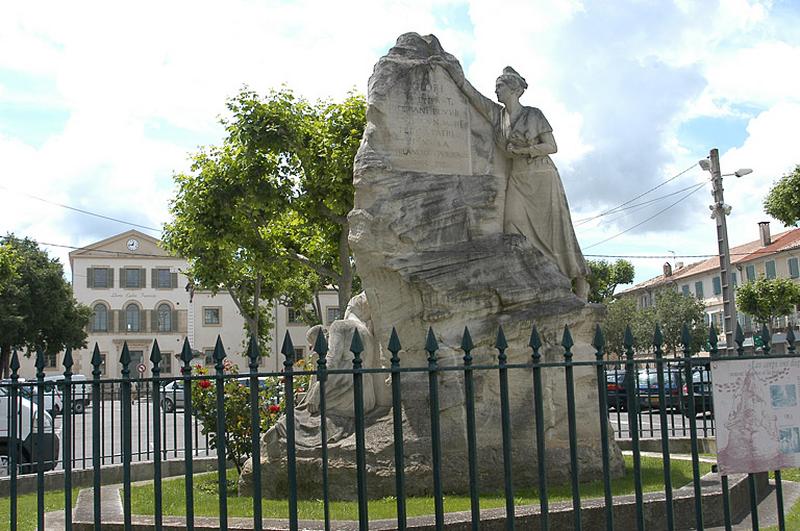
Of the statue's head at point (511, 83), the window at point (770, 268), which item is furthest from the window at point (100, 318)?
the statue's head at point (511, 83)

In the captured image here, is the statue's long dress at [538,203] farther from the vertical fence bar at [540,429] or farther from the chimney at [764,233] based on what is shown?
the chimney at [764,233]

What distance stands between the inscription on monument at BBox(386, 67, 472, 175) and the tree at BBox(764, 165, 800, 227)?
22.2 metres

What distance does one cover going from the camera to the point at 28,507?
8.49 meters

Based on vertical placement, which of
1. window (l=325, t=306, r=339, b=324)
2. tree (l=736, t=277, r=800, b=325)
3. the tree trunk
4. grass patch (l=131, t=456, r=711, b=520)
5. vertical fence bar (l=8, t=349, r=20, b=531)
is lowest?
grass patch (l=131, t=456, r=711, b=520)

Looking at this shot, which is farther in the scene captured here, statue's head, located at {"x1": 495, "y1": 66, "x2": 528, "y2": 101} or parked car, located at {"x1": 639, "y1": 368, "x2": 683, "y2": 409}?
parked car, located at {"x1": 639, "y1": 368, "x2": 683, "y2": 409}

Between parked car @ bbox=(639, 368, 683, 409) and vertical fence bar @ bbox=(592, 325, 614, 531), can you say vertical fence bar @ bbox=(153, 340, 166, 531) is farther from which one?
parked car @ bbox=(639, 368, 683, 409)

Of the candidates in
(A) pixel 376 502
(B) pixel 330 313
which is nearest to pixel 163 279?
(B) pixel 330 313

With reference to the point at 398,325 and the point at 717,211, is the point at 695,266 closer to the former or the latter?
the point at 717,211

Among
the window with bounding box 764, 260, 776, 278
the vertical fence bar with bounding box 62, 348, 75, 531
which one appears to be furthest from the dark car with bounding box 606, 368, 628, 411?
the window with bounding box 764, 260, 776, 278

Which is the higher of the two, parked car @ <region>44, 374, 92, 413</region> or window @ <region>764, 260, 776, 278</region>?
window @ <region>764, 260, 776, 278</region>

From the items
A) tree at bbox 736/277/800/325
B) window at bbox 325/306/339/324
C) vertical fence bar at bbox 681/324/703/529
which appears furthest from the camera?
window at bbox 325/306/339/324

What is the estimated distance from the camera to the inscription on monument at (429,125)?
334 inches

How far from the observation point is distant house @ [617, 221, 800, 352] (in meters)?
46.8

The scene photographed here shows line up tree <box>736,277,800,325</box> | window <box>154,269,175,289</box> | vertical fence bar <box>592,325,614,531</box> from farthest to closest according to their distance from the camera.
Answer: window <box>154,269,175,289</box> → tree <box>736,277,800,325</box> → vertical fence bar <box>592,325,614,531</box>
